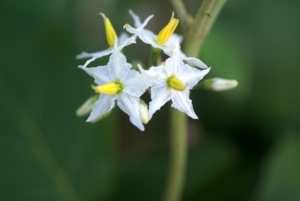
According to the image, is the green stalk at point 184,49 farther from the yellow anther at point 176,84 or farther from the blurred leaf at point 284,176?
the blurred leaf at point 284,176

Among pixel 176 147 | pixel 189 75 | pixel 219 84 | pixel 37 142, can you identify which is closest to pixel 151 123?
pixel 37 142

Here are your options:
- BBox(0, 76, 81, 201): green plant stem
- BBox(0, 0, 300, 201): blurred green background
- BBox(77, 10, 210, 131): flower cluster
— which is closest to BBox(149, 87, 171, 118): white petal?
BBox(77, 10, 210, 131): flower cluster

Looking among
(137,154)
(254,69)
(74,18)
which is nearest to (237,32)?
(254,69)

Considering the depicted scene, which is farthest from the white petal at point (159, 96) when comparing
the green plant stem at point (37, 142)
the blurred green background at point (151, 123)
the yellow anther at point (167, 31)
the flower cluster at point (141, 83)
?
the green plant stem at point (37, 142)

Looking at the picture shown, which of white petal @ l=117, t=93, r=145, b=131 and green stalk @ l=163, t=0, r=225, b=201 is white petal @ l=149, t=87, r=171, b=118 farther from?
green stalk @ l=163, t=0, r=225, b=201

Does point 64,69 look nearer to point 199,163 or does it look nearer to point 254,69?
point 199,163
